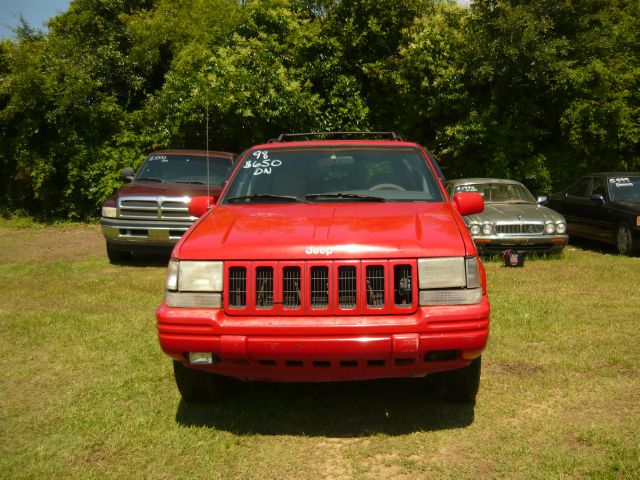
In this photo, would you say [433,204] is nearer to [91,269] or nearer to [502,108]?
[91,269]

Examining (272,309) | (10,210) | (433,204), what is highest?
(433,204)

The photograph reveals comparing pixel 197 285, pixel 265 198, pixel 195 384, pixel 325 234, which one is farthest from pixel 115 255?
pixel 325 234

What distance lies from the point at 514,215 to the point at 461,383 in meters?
7.30

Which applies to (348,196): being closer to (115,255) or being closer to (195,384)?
(195,384)

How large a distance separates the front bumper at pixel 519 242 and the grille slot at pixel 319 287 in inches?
294

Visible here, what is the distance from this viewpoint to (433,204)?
4914 mm

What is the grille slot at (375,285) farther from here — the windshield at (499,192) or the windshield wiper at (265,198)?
the windshield at (499,192)

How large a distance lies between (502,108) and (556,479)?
13.6m

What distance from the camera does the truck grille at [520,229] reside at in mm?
11172

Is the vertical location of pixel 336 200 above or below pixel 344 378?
above

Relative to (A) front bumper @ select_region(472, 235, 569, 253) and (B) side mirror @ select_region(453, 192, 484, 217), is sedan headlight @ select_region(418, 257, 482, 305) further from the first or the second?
(A) front bumper @ select_region(472, 235, 569, 253)

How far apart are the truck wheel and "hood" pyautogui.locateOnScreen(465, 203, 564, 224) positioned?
694 centimetres

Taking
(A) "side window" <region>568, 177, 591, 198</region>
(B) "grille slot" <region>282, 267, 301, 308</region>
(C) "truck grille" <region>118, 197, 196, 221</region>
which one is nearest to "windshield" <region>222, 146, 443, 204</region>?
(B) "grille slot" <region>282, 267, 301, 308</region>

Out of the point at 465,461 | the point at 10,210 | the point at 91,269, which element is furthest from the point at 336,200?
the point at 10,210
